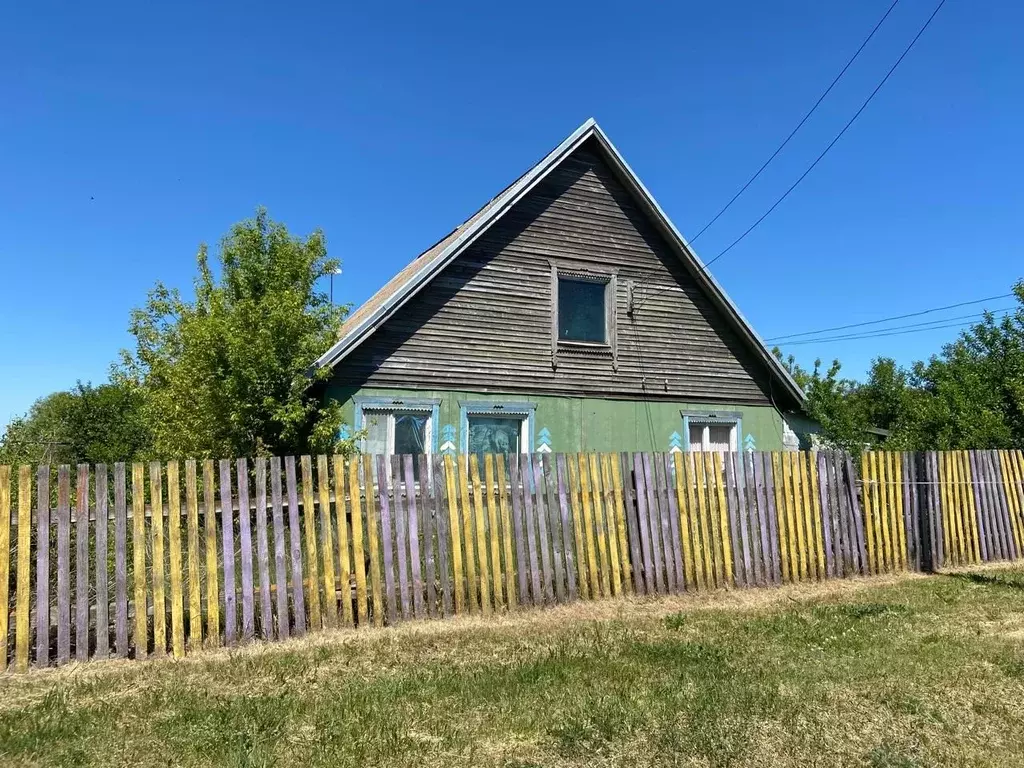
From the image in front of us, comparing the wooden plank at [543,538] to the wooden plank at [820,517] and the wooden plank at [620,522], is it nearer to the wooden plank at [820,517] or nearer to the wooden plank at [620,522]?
the wooden plank at [620,522]

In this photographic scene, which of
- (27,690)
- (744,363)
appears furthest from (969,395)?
(27,690)

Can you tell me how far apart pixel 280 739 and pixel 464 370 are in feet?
28.7

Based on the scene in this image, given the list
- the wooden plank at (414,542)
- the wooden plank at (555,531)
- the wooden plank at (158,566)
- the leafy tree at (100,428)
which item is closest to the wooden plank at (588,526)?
the wooden plank at (555,531)

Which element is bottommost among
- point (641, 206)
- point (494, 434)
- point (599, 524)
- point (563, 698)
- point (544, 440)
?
point (563, 698)

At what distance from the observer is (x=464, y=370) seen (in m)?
12.4

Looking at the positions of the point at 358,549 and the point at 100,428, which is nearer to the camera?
the point at 358,549

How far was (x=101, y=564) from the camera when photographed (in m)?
5.50

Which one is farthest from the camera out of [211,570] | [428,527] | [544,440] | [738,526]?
[544,440]

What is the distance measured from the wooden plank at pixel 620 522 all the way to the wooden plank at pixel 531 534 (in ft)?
3.38

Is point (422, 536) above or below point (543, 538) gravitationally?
above

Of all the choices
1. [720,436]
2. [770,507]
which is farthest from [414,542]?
[720,436]

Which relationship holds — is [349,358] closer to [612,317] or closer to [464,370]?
[464,370]

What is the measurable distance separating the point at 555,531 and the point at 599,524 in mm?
554

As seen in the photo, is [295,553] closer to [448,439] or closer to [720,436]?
[448,439]
